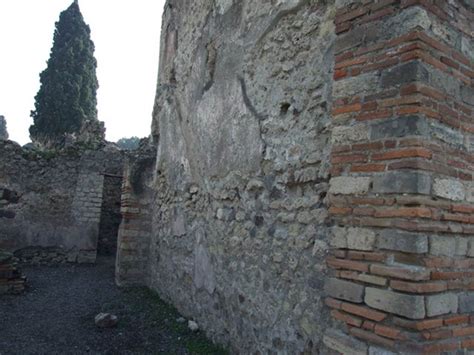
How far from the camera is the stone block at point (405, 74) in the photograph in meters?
2.12

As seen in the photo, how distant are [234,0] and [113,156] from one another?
22.7 ft

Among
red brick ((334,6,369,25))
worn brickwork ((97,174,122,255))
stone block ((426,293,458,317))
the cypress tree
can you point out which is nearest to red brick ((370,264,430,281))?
stone block ((426,293,458,317))

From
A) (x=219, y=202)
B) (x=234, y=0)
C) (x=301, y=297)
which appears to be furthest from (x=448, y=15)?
(x=219, y=202)

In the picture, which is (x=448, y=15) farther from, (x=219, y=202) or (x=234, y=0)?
(x=219, y=202)

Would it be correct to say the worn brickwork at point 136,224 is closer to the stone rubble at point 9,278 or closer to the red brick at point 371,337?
the stone rubble at point 9,278

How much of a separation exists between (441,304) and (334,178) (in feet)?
2.97

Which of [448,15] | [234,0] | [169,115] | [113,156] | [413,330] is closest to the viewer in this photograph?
[413,330]

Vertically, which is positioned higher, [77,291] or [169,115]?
[169,115]

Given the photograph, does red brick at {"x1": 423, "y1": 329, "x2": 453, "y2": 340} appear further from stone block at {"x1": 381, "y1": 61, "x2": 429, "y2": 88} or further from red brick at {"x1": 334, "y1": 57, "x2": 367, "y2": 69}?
red brick at {"x1": 334, "y1": 57, "x2": 367, "y2": 69}

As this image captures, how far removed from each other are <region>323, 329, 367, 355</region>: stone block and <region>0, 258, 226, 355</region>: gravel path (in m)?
1.79

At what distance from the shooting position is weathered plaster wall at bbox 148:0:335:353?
290 cm

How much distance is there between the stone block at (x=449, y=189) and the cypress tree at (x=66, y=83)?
16331 millimetres

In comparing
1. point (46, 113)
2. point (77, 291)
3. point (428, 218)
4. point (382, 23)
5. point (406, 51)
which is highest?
point (46, 113)

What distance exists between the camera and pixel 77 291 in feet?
20.9
